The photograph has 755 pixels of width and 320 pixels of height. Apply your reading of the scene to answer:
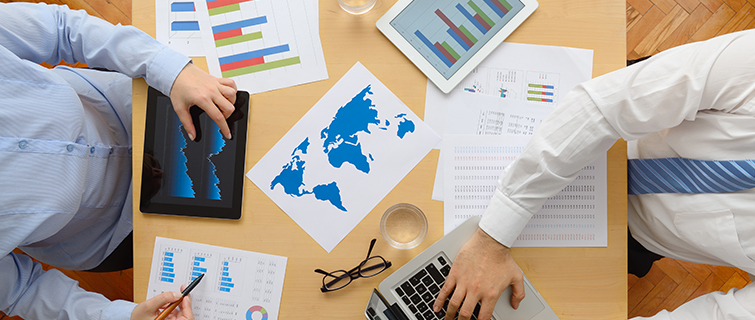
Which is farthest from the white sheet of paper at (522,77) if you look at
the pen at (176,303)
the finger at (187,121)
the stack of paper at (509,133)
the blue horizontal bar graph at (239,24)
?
the pen at (176,303)

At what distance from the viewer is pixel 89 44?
0.86 metres

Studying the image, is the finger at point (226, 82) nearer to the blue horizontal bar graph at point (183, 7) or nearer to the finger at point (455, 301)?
the blue horizontal bar graph at point (183, 7)

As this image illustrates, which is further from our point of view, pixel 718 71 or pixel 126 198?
pixel 126 198

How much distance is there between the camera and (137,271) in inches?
34.0

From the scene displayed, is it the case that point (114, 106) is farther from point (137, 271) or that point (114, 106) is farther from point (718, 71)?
point (718, 71)

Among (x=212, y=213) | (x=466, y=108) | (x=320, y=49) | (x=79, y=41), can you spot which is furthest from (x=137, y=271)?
(x=466, y=108)

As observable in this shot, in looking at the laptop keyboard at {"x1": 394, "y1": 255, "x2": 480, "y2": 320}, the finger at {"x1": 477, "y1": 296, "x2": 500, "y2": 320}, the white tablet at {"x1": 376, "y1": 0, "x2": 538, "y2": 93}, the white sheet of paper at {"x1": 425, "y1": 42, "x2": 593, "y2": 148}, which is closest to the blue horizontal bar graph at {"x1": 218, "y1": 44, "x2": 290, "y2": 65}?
the white tablet at {"x1": 376, "y1": 0, "x2": 538, "y2": 93}

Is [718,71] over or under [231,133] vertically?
over

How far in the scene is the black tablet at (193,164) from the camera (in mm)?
847

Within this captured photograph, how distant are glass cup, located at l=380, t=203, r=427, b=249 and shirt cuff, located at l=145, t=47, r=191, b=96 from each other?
546mm

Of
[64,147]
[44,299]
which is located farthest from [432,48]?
[44,299]

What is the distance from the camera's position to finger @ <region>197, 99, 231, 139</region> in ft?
2.69

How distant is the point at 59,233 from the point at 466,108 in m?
1.01

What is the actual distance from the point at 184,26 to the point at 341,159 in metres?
0.47
